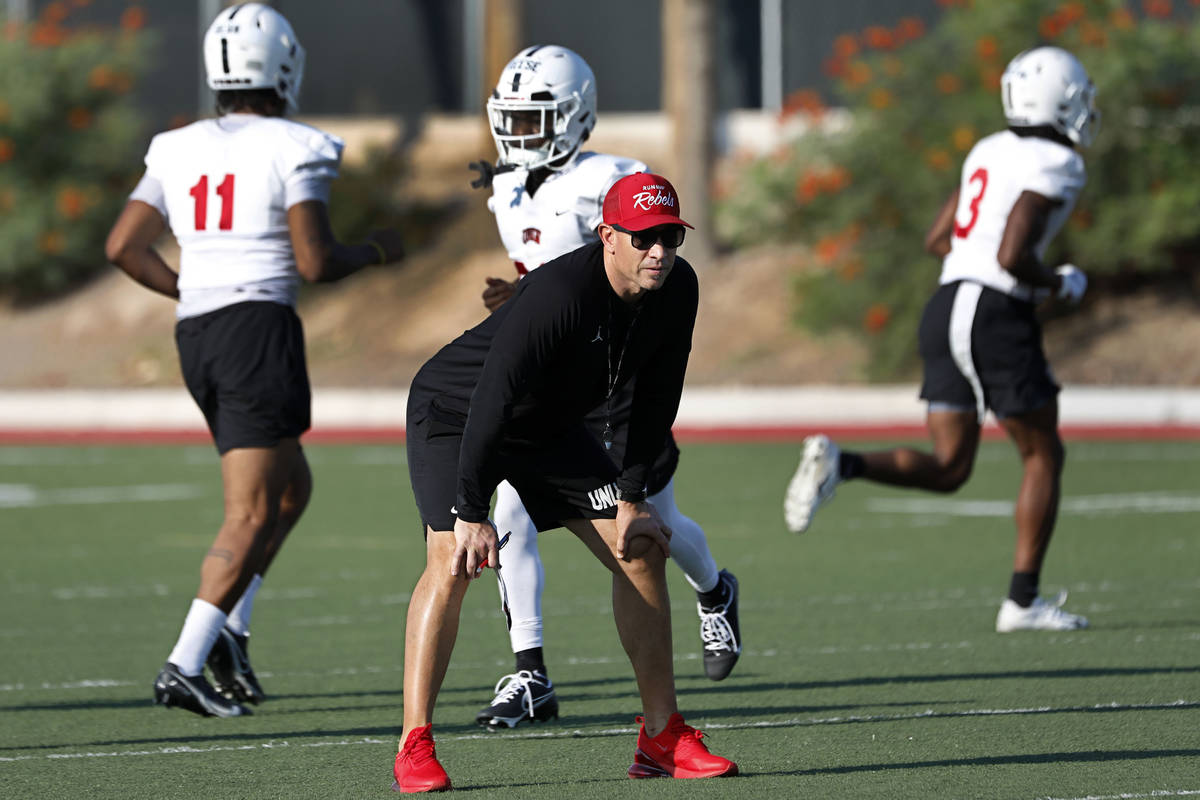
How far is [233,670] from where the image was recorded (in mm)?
7488

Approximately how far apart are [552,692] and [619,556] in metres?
1.32

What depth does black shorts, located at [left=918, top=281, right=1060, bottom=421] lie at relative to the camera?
9031 mm

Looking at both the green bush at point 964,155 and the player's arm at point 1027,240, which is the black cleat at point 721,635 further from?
the green bush at point 964,155

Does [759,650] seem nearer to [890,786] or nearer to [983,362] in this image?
[983,362]

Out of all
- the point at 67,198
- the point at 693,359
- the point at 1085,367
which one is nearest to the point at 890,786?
the point at 1085,367

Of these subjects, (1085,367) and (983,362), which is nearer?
(983,362)

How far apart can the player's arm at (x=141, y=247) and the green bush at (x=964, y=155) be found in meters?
15.4

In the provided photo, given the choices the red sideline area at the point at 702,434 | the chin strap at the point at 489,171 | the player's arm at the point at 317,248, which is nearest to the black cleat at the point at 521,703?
the player's arm at the point at 317,248

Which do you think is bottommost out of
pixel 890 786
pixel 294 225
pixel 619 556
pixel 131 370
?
pixel 131 370

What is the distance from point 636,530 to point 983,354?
363cm

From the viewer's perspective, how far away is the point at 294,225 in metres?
7.36

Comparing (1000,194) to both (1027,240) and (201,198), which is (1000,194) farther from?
(201,198)

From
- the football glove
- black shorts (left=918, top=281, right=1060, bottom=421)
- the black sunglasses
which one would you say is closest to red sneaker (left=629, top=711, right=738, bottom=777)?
the black sunglasses

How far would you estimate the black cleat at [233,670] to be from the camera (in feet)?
24.5
